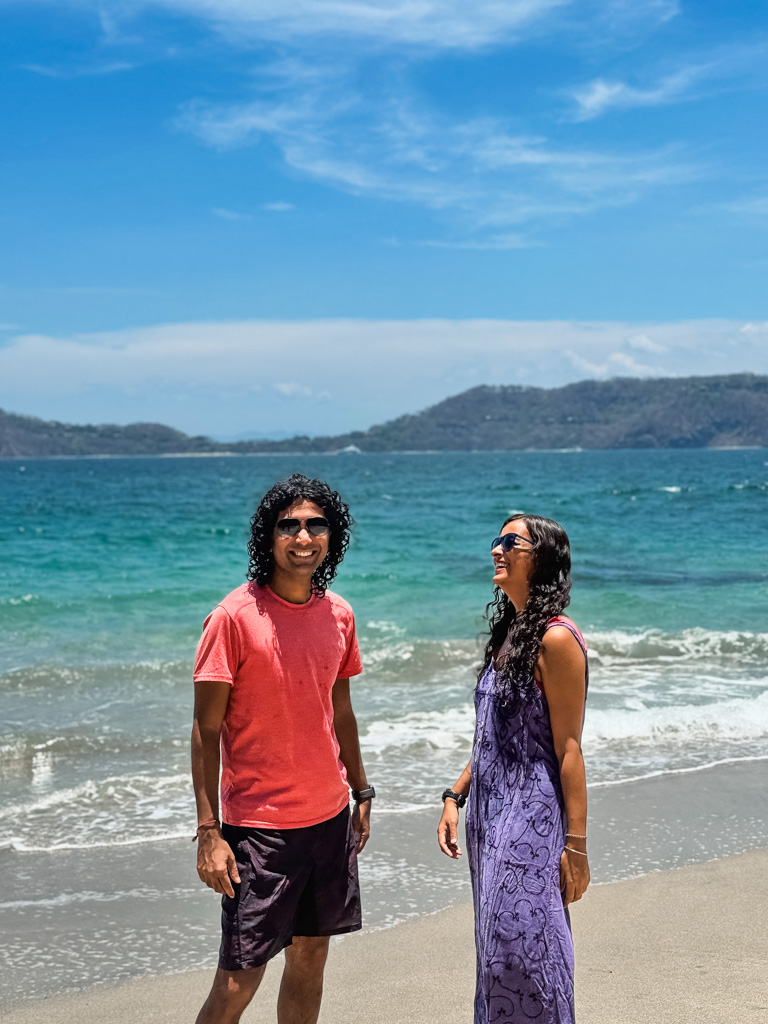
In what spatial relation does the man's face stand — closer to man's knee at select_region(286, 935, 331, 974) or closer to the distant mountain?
man's knee at select_region(286, 935, 331, 974)

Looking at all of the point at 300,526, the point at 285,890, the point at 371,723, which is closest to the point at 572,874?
the point at 285,890

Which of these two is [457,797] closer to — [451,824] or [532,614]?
[451,824]

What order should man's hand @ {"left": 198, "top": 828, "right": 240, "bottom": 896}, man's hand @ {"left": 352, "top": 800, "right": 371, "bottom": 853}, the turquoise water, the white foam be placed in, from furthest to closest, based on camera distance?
the white foam
the turquoise water
man's hand @ {"left": 352, "top": 800, "right": 371, "bottom": 853}
man's hand @ {"left": 198, "top": 828, "right": 240, "bottom": 896}

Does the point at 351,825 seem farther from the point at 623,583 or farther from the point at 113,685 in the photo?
the point at 623,583

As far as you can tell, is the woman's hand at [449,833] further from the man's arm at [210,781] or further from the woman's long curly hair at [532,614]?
the man's arm at [210,781]

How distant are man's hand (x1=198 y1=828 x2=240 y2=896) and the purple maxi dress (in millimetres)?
696

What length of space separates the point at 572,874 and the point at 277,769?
2.96 ft

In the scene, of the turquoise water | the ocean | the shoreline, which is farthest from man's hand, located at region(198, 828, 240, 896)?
the shoreline

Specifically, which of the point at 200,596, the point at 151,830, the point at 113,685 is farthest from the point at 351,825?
the point at 200,596

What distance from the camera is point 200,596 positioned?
57.4 ft

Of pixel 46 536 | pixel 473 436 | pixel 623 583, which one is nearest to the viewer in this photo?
pixel 623 583

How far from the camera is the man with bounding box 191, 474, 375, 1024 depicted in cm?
285

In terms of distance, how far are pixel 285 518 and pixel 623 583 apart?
16.9m

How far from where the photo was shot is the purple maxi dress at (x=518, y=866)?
8.26 feet
